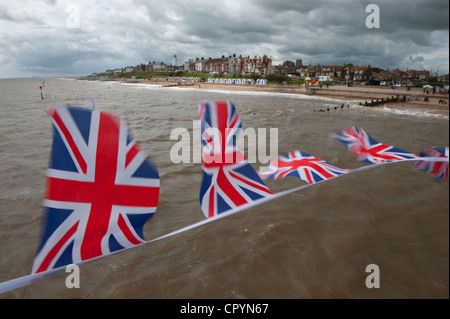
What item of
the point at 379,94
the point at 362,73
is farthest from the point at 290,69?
the point at 379,94

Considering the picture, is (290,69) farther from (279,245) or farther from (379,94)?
(279,245)

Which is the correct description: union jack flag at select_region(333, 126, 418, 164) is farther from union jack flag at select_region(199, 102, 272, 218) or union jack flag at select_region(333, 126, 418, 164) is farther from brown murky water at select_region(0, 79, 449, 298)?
union jack flag at select_region(199, 102, 272, 218)

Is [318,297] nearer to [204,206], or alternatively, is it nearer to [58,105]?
[204,206]

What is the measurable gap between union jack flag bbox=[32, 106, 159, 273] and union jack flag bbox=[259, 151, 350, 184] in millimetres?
2385

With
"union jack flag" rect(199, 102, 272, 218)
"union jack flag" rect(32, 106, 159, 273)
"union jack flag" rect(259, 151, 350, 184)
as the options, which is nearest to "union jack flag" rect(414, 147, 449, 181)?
"union jack flag" rect(259, 151, 350, 184)

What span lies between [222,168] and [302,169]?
1.64 meters

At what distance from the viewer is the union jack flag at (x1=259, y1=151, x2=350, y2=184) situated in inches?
168

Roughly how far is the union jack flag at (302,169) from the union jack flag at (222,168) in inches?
35.7

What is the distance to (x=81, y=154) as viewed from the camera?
8.29ft

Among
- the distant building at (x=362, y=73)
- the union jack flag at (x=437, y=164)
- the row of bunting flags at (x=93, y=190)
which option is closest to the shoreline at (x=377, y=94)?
the union jack flag at (x=437, y=164)

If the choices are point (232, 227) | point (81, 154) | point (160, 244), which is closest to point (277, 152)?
point (232, 227)

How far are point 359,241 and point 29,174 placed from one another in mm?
11586

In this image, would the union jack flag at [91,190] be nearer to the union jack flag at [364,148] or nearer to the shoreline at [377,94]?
the union jack flag at [364,148]

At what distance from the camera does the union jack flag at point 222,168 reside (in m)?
3.39
